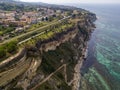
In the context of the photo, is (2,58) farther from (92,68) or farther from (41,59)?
(92,68)

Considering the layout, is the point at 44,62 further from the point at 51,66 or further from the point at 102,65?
the point at 102,65

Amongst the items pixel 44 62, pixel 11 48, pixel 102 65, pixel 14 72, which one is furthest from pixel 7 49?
pixel 102 65

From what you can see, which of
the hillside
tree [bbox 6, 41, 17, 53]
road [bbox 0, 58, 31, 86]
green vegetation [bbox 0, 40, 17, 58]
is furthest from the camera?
tree [bbox 6, 41, 17, 53]

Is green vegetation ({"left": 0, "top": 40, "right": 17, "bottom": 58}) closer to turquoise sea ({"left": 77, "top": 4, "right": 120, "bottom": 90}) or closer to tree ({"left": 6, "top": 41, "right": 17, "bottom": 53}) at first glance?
tree ({"left": 6, "top": 41, "right": 17, "bottom": 53})

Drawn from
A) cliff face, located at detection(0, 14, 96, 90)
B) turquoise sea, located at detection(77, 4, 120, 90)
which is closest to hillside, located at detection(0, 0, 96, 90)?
cliff face, located at detection(0, 14, 96, 90)

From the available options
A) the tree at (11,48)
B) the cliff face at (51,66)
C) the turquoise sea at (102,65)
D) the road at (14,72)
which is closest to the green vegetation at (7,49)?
the tree at (11,48)

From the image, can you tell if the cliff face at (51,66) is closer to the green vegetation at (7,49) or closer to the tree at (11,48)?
the green vegetation at (7,49)

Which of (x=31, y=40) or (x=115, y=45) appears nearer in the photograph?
(x=31, y=40)

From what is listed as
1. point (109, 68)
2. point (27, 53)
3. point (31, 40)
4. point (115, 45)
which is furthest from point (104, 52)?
point (27, 53)
